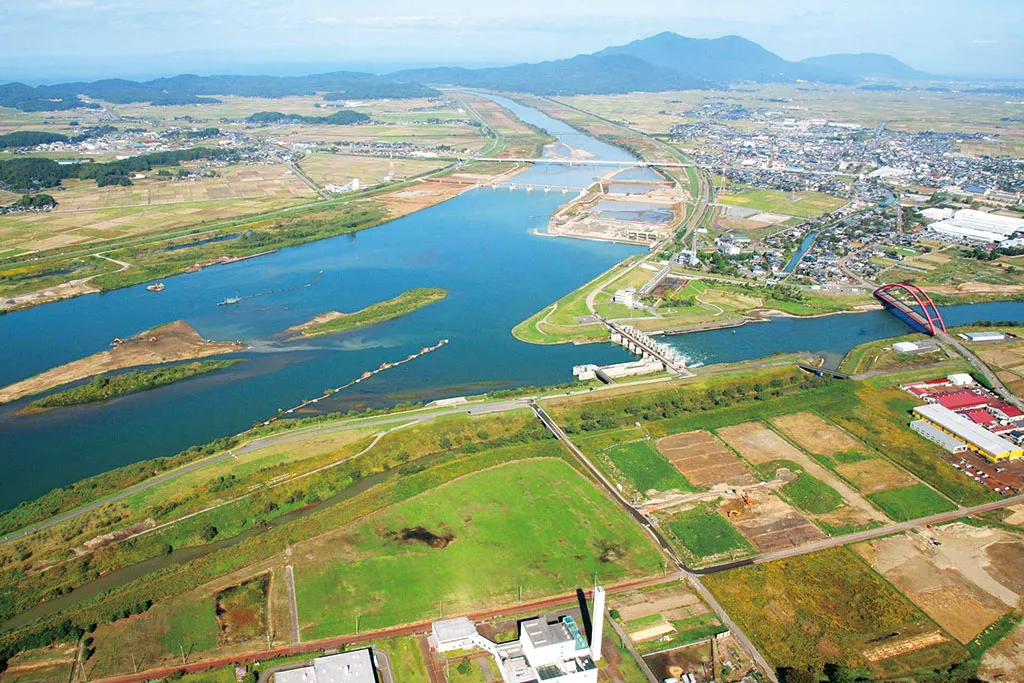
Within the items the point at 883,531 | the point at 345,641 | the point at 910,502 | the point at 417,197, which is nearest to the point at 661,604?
the point at 883,531

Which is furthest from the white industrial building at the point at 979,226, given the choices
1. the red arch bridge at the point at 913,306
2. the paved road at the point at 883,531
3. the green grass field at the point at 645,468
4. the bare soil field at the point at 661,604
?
the bare soil field at the point at 661,604

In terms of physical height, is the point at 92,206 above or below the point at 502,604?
above

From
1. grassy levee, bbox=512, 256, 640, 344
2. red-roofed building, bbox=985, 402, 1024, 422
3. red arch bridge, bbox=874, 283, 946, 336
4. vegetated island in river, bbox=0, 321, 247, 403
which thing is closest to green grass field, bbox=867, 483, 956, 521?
red-roofed building, bbox=985, 402, 1024, 422

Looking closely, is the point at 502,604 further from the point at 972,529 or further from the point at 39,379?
the point at 39,379

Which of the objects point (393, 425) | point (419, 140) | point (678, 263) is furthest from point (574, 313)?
point (419, 140)

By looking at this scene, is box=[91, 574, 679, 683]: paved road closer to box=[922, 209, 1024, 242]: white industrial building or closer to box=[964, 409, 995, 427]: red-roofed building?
box=[964, 409, 995, 427]: red-roofed building
